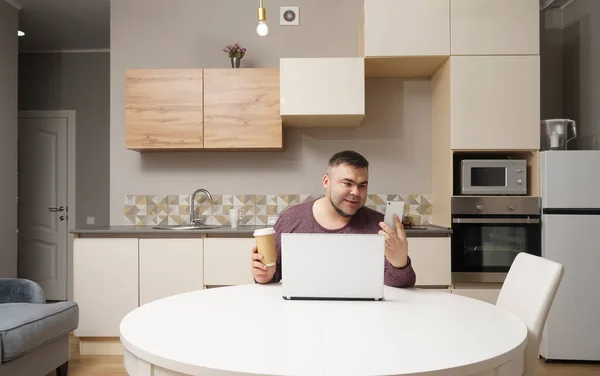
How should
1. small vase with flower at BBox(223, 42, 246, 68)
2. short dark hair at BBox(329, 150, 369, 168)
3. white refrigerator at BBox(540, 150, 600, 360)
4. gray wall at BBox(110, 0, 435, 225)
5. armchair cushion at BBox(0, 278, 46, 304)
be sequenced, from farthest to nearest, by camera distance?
1. gray wall at BBox(110, 0, 435, 225)
2. small vase with flower at BBox(223, 42, 246, 68)
3. white refrigerator at BBox(540, 150, 600, 360)
4. armchair cushion at BBox(0, 278, 46, 304)
5. short dark hair at BBox(329, 150, 369, 168)

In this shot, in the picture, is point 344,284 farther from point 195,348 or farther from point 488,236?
point 488,236

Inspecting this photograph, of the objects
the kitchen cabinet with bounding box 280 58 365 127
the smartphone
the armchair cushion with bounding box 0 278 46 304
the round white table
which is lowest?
the armchair cushion with bounding box 0 278 46 304

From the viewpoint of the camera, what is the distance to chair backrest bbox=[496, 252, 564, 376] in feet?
4.72

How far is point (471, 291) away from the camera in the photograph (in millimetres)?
3270

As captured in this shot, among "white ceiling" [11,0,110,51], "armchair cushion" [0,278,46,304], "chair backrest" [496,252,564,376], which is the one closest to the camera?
"chair backrest" [496,252,564,376]

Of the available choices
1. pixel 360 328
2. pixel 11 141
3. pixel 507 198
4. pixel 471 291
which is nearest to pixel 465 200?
pixel 507 198

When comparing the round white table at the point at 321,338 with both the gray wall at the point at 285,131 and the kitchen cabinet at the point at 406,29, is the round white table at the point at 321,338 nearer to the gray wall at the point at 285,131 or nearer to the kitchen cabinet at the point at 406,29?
the kitchen cabinet at the point at 406,29

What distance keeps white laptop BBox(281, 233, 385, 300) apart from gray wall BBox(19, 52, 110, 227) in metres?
4.47

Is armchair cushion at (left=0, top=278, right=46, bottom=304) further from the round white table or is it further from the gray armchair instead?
the round white table

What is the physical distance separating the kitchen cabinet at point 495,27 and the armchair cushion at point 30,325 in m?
2.99

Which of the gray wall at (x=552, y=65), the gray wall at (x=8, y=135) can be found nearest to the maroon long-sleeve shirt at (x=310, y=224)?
the gray wall at (x=552, y=65)

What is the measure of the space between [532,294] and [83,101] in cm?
527

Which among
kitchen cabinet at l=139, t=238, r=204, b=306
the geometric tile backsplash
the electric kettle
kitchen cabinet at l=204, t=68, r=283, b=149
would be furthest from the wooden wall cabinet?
the electric kettle

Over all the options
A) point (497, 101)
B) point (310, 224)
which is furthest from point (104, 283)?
point (497, 101)
